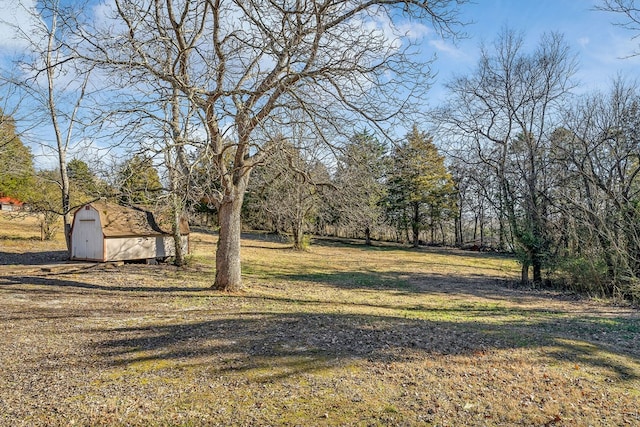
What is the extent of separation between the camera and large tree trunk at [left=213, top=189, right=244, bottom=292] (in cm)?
955

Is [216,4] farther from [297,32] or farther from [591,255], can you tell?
[591,255]

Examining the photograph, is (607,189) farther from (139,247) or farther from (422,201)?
(422,201)

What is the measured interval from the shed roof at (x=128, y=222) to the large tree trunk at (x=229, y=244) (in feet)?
18.5

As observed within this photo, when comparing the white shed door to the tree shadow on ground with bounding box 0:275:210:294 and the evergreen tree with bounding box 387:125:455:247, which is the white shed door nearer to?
the tree shadow on ground with bounding box 0:275:210:294

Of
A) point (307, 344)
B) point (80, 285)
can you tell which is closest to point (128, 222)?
point (80, 285)

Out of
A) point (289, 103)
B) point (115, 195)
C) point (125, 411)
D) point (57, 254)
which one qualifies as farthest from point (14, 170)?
point (125, 411)

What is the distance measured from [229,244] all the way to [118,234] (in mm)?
7752

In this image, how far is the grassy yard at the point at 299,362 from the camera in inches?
140

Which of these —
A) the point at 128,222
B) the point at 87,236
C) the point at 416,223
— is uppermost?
the point at 416,223

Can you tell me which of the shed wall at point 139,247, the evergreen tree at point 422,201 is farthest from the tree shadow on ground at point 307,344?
the evergreen tree at point 422,201

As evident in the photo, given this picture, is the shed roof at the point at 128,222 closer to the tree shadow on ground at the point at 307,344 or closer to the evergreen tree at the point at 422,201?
the tree shadow on ground at the point at 307,344

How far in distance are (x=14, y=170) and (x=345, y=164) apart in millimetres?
13977

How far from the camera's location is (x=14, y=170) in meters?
15.6

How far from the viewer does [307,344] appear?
210 inches
